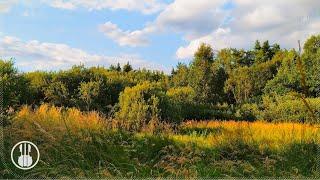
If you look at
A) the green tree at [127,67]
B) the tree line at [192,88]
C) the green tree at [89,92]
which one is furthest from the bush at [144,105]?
the green tree at [127,67]

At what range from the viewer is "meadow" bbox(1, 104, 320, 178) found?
6.08m

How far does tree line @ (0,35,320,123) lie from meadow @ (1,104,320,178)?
35.0 inches

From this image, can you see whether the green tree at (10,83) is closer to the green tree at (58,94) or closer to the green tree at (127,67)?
the green tree at (58,94)

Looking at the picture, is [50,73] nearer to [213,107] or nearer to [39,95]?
[39,95]

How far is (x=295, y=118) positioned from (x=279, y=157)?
1560cm

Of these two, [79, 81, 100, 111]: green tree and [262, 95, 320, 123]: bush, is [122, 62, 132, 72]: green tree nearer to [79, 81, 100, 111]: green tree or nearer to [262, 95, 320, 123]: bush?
[262, 95, 320, 123]: bush

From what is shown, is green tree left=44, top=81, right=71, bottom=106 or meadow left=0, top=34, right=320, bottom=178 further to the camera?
green tree left=44, top=81, right=71, bottom=106

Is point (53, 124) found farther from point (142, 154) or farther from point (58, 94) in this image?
point (58, 94)

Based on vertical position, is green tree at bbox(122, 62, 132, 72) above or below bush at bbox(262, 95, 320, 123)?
above

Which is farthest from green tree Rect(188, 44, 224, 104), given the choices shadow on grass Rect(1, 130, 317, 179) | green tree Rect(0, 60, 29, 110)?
shadow on grass Rect(1, 130, 317, 179)

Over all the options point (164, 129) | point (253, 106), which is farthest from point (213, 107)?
point (164, 129)

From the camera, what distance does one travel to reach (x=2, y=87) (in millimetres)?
7852

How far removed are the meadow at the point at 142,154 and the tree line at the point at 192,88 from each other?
0.89m

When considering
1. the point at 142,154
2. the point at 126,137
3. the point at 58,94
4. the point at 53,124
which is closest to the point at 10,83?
the point at 53,124
